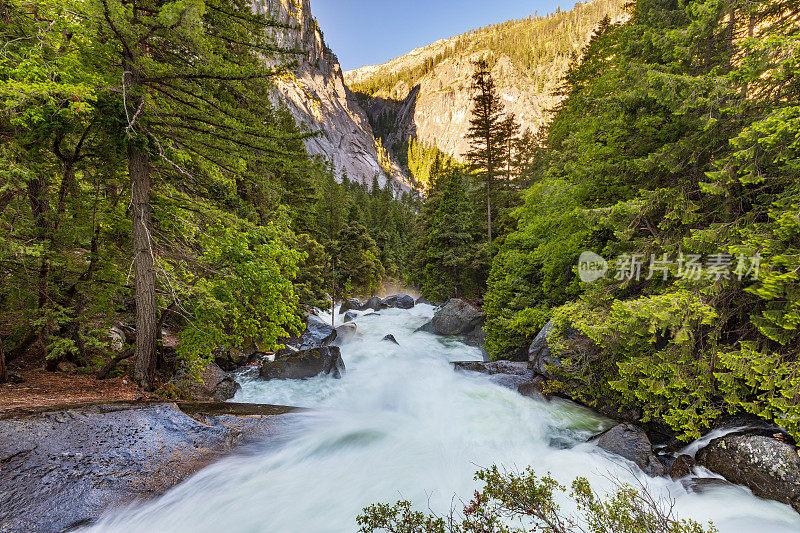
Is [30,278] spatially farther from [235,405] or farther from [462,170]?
[462,170]

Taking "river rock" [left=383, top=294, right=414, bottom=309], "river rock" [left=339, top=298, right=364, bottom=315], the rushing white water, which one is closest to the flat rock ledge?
the rushing white water

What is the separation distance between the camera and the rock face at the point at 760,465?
14.8 feet

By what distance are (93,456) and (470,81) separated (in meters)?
166

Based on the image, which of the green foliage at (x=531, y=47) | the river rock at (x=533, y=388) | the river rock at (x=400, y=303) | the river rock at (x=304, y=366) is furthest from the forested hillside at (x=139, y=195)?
the green foliage at (x=531, y=47)

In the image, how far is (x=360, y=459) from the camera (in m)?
6.35

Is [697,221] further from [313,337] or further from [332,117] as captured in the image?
[332,117]

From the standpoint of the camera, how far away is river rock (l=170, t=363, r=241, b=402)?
292 inches

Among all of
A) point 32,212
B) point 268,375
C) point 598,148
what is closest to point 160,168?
point 32,212

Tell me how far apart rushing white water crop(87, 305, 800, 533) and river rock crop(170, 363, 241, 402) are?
507 millimetres

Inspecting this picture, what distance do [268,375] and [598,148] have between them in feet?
42.2

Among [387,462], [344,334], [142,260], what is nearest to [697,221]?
[387,462]

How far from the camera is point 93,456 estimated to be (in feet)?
13.4

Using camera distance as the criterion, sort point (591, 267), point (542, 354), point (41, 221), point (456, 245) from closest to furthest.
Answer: point (41, 221) < point (591, 267) < point (542, 354) < point (456, 245)

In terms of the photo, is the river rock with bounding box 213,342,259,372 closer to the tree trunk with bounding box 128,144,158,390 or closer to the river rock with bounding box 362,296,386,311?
the tree trunk with bounding box 128,144,158,390
